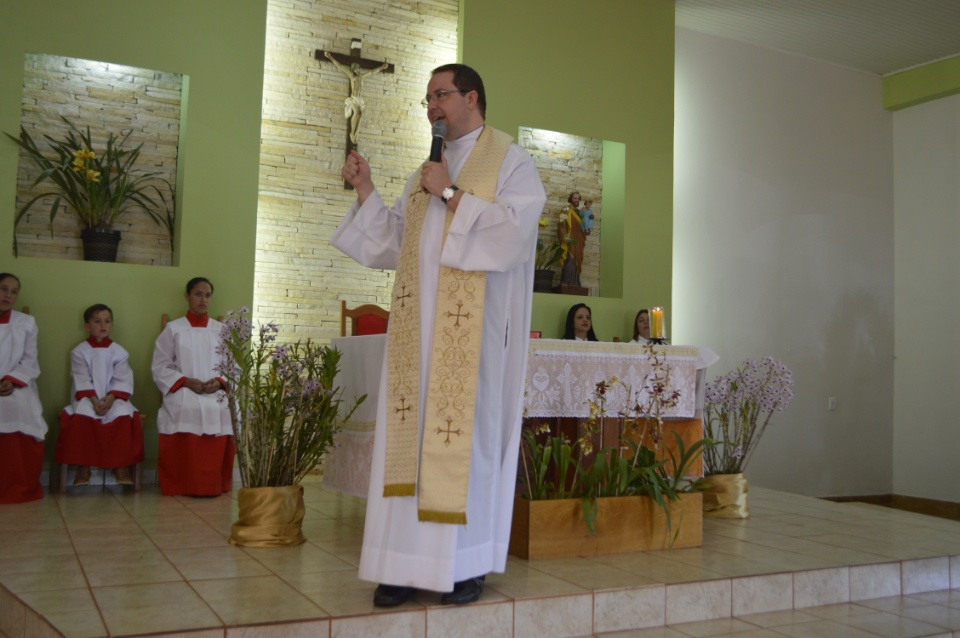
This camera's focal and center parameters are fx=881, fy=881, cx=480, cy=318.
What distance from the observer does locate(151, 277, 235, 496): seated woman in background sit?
541 cm

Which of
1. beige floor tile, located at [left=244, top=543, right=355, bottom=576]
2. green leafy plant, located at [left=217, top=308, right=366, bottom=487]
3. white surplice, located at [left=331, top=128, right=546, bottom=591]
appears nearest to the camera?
white surplice, located at [left=331, top=128, right=546, bottom=591]

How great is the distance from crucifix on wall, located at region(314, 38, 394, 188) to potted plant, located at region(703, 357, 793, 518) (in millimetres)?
3422

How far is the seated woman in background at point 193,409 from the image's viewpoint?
5.41 m

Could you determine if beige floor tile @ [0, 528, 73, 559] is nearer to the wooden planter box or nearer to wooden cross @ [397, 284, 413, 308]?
wooden cross @ [397, 284, 413, 308]

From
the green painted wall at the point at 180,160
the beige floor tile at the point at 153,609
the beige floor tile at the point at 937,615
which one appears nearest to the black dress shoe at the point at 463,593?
the beige floor tile at the point at 153,609

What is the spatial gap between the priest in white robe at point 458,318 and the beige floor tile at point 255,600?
0.76ft

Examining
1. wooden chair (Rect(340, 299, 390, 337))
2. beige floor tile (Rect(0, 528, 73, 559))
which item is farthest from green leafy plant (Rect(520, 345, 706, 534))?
wooden chair (Rect(340, 299, 390, 337))

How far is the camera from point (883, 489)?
9258 millimetres

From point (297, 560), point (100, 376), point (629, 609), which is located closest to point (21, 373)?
point (100, 376)

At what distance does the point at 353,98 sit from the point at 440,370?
4633mm

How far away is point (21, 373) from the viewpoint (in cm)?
526

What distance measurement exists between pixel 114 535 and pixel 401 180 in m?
4.12

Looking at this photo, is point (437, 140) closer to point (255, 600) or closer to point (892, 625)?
point (255, 600)

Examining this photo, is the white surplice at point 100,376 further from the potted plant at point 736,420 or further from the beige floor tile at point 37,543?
the potted plant at point 736,420
